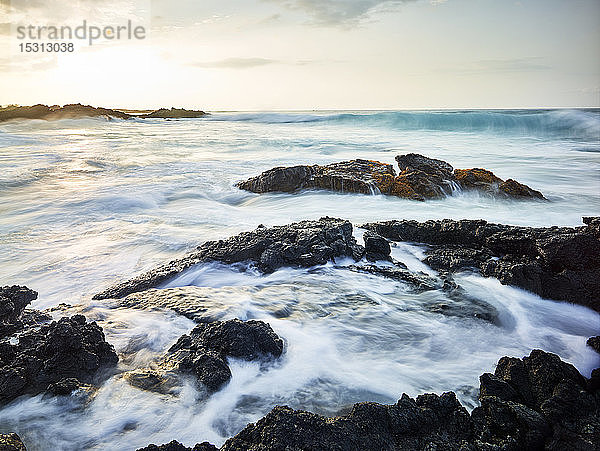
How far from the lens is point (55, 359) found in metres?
2.68

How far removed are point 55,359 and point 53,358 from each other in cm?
2

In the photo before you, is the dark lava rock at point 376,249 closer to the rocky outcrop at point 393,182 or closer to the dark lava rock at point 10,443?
the dark lava rock at point 10,443

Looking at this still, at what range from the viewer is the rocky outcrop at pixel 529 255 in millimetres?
3893

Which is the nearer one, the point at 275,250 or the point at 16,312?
the point at 16,312

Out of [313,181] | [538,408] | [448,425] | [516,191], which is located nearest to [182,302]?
[448,425]

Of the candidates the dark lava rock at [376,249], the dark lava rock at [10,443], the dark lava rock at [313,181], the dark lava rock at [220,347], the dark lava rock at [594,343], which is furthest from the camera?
the dark lava rock at [313,181]

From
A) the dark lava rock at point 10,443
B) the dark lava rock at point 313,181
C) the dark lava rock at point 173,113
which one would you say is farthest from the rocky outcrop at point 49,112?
the dark lava rock at point 10,443

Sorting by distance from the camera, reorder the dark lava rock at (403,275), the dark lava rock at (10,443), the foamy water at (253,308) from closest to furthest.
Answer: the dark lava rock at (10,443) → the foamy water at (253,308) → the dark lava rock at (403,275)

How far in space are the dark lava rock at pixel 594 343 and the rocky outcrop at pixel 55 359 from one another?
146 inches

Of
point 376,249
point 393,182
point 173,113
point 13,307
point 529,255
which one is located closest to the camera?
point 13,307

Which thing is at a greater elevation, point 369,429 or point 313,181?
point 313,181

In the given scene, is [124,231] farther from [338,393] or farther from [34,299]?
[338,393]

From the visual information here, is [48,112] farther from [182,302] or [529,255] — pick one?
[529,255]

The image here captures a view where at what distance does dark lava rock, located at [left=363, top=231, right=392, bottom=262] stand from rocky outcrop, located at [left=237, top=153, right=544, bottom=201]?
4274mm
